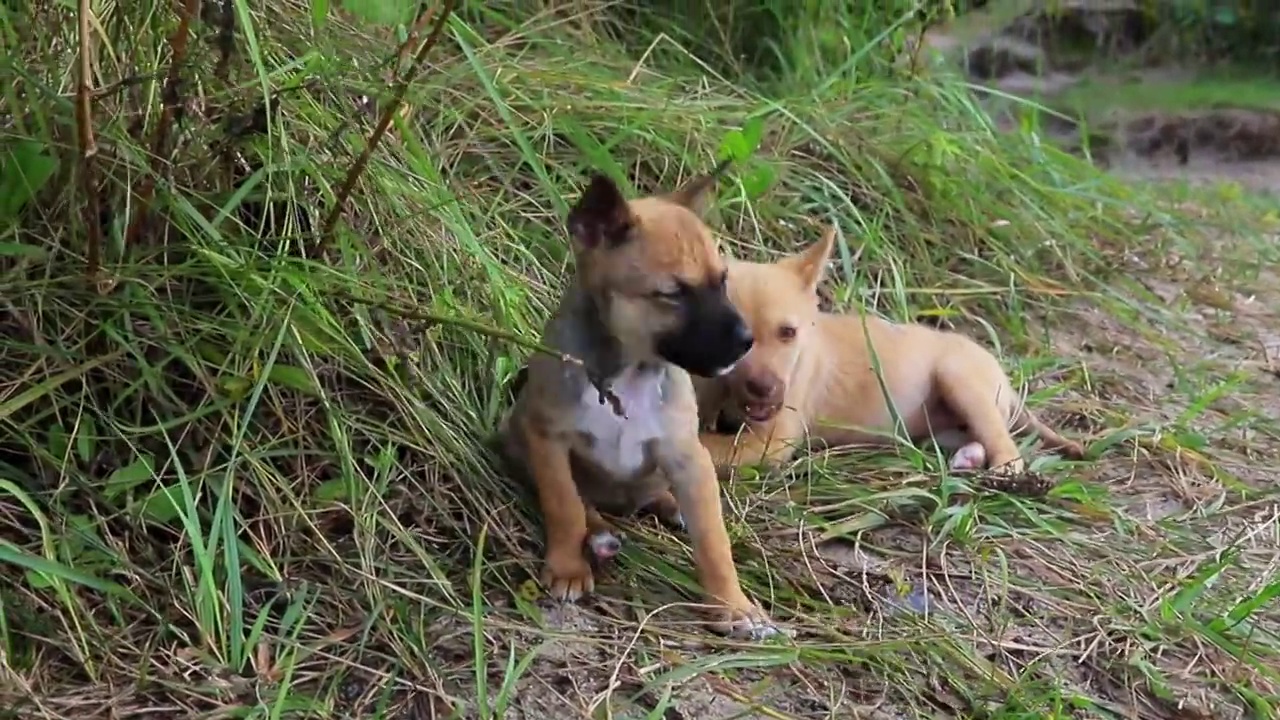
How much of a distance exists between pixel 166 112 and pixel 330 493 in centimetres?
85

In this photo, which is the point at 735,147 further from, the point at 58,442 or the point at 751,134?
the point at 58,442

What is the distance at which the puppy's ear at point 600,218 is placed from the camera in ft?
9.36

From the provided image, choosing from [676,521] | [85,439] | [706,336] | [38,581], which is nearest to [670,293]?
[706,336]

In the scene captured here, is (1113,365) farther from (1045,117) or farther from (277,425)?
(1045,117)

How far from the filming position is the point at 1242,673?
9.72 feet

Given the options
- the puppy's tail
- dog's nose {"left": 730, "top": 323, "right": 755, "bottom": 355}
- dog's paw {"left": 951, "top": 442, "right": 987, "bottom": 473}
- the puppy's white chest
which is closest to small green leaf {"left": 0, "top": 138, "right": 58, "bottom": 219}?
the puppy's white chest

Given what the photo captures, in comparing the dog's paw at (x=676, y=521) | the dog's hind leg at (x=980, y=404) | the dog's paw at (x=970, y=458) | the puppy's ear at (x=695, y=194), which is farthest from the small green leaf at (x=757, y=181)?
the dog's paw at (x=676, y=521)

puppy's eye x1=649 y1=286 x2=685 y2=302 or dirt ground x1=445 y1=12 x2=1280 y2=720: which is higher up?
puppy's eye x1=649 y1=286 x2=685 y2=302

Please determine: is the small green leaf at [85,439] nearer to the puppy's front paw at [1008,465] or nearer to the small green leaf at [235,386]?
the small green leaf at [235,386]

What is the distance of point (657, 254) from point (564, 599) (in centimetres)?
73

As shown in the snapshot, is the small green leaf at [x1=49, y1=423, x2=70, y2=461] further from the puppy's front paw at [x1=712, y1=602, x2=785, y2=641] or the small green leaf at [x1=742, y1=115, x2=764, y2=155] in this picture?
the small green leaf at [x1=742, y1=115, x2=764, y2=155]

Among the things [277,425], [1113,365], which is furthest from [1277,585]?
[277,425]

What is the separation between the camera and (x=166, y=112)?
299 centimetres

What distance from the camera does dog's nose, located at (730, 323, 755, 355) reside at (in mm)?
2844
